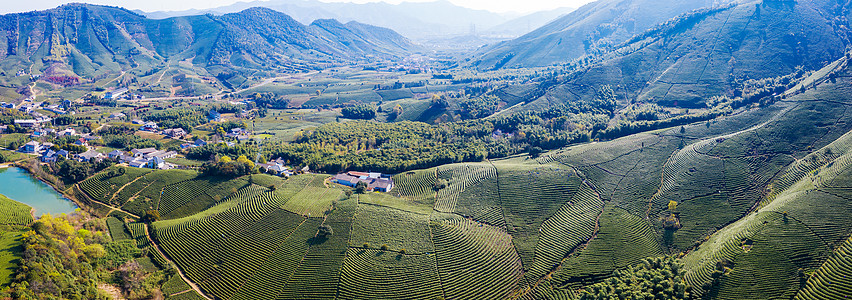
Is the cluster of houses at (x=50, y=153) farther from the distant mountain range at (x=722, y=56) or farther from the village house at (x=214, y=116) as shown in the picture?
the distant mountain range at (x=722, y=56)

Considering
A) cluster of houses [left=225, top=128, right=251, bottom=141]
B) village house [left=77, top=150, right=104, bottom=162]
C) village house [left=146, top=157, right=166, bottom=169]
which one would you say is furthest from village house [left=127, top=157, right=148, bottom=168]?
cluster of houses [left=225, top=128, right=251, bottom=141]

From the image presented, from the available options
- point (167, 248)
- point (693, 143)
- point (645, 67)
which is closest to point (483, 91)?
point (645, 67)

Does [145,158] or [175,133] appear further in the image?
[175,133]

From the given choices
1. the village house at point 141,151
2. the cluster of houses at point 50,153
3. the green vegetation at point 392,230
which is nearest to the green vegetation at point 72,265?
the green vegetation at point 392,230

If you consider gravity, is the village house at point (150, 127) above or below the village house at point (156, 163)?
below

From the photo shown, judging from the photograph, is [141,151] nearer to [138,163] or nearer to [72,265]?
[138,163]

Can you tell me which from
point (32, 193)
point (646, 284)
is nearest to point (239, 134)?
point (32, 193)
